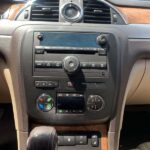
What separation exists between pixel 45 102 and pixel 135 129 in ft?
3.74

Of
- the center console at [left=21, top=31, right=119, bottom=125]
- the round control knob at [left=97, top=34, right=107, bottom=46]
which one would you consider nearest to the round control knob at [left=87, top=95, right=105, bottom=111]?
the center console at [left=21, top=31, right=119, bottom=125]

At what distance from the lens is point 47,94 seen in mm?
1626

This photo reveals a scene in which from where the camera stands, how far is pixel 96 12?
174cm

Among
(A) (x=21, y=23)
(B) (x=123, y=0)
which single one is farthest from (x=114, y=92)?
(B) (x=123, y=0)

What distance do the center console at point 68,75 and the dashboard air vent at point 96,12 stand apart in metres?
0.12

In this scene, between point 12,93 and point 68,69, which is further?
point 12,93

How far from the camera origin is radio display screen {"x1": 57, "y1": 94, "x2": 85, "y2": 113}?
63.9 inches

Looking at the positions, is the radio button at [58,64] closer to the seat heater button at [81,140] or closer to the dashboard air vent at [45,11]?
the dashboard air vent at [45,11]

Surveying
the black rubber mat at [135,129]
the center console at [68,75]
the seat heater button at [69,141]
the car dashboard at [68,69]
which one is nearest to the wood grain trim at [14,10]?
the car dashboard at [68,69]

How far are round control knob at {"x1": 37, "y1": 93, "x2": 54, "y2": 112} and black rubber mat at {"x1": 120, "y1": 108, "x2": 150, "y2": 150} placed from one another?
83cm

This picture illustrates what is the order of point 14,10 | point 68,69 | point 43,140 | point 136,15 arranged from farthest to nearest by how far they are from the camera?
point 136,15 → point 14,10 → point 68,69 → point 43,140

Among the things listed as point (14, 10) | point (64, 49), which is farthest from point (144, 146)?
point (14, 10)

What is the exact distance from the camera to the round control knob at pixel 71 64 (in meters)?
1.58

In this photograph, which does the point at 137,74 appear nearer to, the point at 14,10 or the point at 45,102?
the point at 45,102
